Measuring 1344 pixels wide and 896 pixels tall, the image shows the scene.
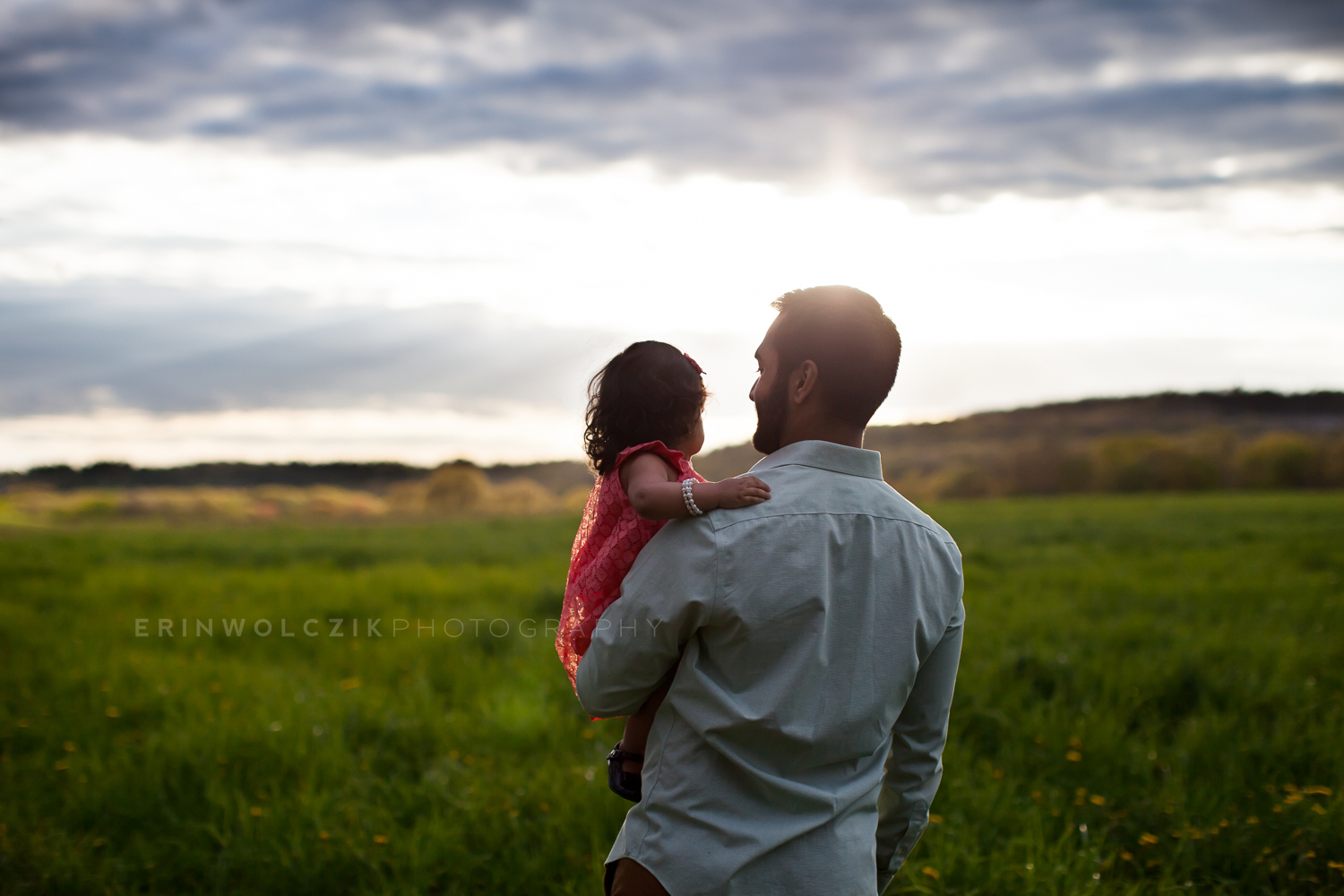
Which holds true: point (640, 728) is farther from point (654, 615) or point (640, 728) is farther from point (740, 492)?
point (740, 492)

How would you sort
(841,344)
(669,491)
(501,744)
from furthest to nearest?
(501,744)
(669,491)
(841,344)

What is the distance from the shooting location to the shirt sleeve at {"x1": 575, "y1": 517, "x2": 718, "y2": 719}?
175 centimetres

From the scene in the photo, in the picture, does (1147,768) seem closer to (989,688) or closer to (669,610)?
(989,688)

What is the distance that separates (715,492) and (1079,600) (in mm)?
7660

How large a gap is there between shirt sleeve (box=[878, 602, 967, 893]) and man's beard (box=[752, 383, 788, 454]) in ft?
1.98

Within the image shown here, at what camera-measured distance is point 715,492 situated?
1769 millimetres

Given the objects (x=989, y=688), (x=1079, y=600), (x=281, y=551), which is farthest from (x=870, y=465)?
(x=281, y=551)

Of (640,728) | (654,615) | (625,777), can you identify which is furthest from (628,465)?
(625,777)

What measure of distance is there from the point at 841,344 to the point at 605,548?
0.83m

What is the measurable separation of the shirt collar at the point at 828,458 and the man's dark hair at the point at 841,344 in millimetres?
79

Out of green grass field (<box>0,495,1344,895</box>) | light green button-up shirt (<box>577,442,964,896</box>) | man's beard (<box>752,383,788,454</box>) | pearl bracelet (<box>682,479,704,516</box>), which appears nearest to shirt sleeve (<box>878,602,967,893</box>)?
light green button-up shirt (<box>577,442,964,896</box>)

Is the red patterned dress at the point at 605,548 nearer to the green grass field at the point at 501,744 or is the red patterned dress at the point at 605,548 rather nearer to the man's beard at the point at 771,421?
the man's beard at the point at 771,421

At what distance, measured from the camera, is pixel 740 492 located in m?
1.76

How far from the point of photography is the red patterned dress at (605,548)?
6.93 feet
